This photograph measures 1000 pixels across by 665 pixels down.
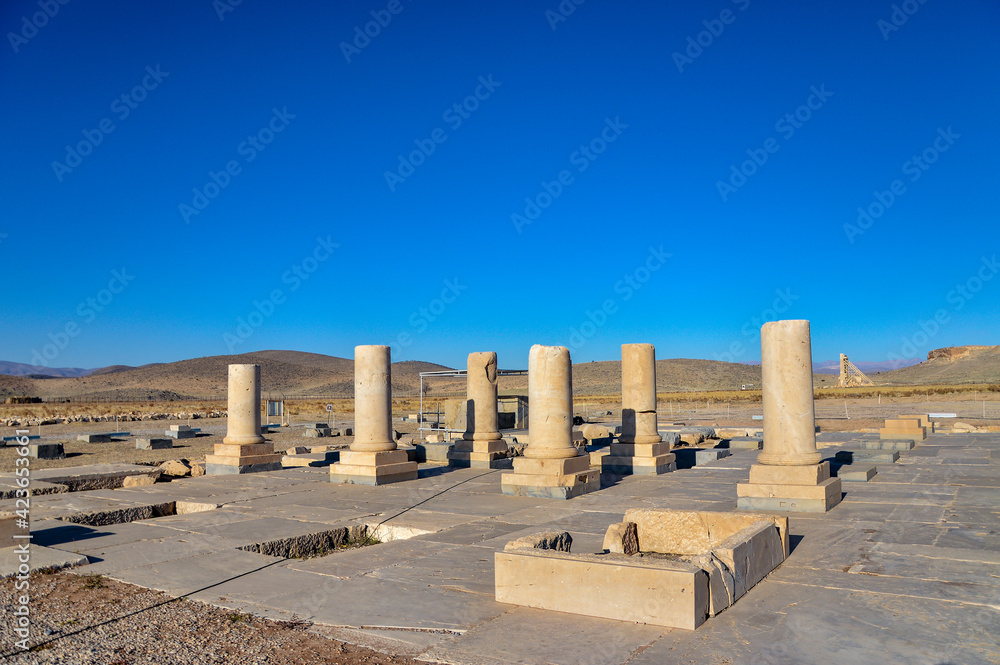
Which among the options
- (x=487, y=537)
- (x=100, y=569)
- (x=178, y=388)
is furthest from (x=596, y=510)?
(x=178, y=388)

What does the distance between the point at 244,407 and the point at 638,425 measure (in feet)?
29.1

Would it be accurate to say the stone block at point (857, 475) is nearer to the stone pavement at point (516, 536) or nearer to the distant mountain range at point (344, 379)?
the stone pavement at point (516, 536)

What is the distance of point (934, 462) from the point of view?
581 inches

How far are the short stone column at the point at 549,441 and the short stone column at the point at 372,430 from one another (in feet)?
9.23

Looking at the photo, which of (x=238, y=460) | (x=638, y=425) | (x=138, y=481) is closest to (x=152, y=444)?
(x=238, y=460)

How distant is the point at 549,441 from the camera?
1198 centimetres

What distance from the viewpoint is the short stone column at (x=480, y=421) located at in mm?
16438

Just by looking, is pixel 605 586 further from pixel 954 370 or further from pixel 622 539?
pixel 954 370

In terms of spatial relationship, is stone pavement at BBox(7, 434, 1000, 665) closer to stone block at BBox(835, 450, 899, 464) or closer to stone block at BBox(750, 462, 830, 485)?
stone block at BBox(750, 462, 830, 485)

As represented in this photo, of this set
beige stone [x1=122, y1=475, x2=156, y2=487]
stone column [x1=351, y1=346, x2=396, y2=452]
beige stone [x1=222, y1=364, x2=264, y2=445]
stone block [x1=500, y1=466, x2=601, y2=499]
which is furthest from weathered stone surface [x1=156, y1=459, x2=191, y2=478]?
stone block [x1=500, y1=466, x2=601, y2=499]

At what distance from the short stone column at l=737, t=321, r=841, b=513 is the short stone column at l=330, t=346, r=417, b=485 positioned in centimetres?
674

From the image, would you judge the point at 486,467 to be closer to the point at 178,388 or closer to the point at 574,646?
the point at 574,646

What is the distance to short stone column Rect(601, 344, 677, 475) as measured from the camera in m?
14.8

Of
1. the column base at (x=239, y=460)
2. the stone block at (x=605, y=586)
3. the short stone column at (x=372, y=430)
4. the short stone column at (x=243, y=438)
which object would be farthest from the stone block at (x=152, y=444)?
the stone block at (x=605, y=586)
